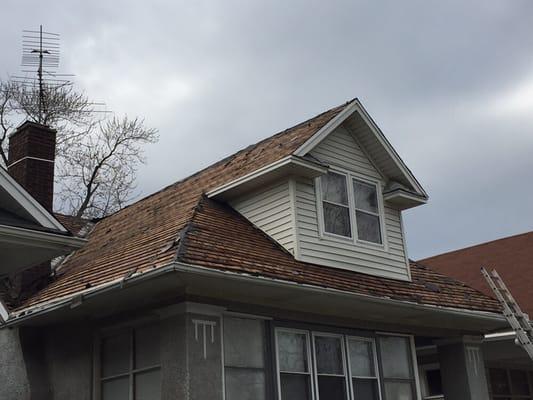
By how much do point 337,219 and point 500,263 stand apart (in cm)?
890

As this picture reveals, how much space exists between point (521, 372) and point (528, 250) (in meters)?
3.37

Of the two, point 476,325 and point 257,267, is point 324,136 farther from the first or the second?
point 476,325

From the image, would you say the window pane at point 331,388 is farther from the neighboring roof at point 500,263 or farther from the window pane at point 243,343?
the neighboring roof at point 500,263

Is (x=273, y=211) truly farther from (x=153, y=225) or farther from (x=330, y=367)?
(x=330, y=367)

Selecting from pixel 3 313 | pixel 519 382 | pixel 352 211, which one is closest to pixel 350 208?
pixel 352 211

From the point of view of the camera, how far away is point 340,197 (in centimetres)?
1283

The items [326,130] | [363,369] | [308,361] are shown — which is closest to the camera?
[308,361]

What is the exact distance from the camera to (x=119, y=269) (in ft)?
32.7

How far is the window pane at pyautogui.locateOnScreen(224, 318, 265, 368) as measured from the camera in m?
10.1

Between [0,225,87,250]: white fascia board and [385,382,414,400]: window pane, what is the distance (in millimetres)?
6082

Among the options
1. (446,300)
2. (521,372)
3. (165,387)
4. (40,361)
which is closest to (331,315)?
(446,300)

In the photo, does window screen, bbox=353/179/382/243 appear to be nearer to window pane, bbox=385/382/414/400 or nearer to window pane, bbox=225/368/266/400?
window pane, bbox=385/382/414/400

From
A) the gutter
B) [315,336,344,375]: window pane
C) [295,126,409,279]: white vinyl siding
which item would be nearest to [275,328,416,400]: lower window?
[315,336,344,375]: window pane

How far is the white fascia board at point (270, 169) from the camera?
38.1 ft
